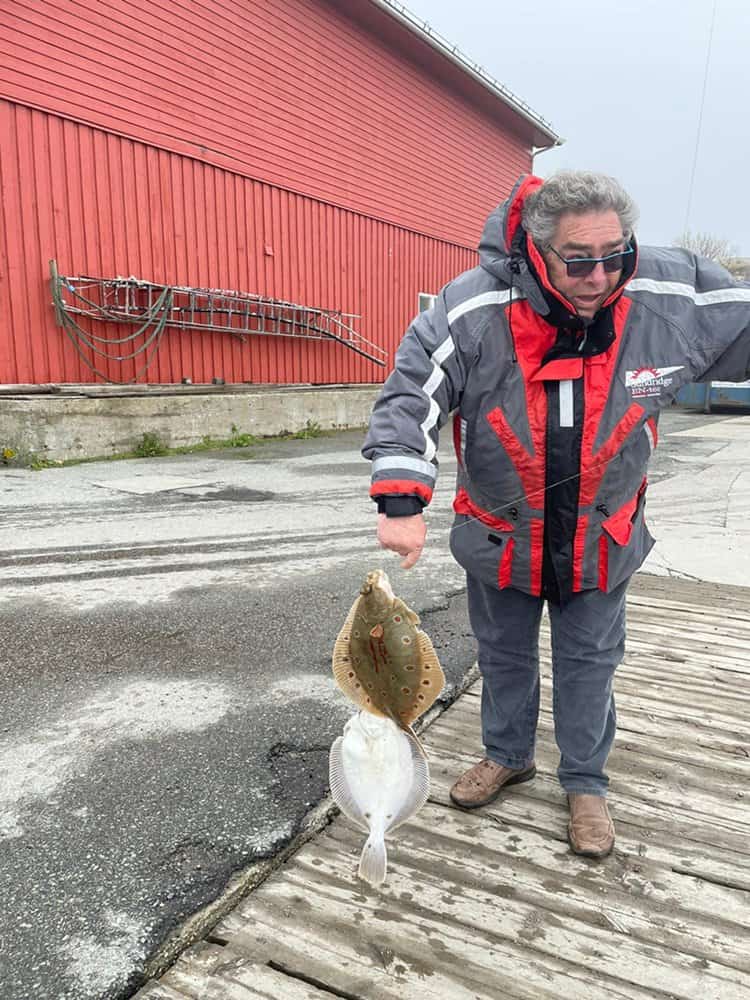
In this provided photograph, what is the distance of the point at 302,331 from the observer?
47.8 feet

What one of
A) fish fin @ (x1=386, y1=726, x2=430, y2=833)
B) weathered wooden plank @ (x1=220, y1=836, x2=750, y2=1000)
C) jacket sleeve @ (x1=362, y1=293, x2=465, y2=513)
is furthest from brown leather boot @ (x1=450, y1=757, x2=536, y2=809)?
jacket sleeve @ (x1=362, y1=293, x2=465, y2=513)

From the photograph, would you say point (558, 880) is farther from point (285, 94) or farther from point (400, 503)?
point (285, 94)

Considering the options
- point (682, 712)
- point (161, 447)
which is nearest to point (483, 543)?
point (682, 712)

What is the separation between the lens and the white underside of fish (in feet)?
6.47

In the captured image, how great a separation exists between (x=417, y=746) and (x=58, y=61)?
11122 millimetres

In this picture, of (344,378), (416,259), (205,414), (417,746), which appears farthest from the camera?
(416,259)

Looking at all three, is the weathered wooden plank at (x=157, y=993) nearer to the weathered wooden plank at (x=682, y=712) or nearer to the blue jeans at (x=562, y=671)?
the blue jeans at (x=562, y=671)

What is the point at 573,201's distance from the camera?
2.14m

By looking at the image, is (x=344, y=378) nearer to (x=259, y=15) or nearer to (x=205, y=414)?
(x=205, y=414)

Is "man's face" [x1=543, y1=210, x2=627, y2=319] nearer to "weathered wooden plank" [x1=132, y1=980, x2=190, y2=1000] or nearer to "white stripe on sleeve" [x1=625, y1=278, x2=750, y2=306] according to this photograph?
"white stripe on sleeve" [x1=625, y1=278, x2=750, y2=306]

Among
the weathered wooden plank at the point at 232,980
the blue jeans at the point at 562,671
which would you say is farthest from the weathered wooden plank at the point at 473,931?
the blue jeans at the point at 562,671

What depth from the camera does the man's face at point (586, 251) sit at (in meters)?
2.15

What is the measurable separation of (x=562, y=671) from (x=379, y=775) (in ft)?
2.81

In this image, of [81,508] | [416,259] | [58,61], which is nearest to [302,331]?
[416,259]
